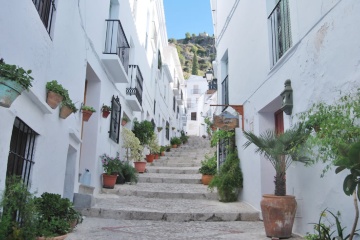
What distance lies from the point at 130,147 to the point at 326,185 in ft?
24.2

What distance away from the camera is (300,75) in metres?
4.99

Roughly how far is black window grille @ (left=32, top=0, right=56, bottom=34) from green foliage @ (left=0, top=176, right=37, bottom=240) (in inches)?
88.3

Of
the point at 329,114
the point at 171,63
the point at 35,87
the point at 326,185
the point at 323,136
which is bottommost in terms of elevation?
the point at 326,185

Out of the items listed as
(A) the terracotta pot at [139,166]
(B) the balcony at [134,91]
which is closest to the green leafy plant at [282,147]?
(B) the balcony at [134,91]

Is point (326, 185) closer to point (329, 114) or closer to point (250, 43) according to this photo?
point (329, 114)

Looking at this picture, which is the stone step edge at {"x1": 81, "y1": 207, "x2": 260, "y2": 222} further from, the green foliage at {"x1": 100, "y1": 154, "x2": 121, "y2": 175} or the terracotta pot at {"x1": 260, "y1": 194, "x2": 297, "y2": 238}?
the green foliage at {"x1": 100, "y1": 154, "x2": 121, "y2": 175}

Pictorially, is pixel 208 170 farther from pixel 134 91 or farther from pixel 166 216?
pixel 166 216

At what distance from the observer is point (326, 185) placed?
4215 millimetres

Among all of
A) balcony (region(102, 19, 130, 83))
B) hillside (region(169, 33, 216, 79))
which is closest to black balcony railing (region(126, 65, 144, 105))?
balcony (region(102, 19, 130, 83))

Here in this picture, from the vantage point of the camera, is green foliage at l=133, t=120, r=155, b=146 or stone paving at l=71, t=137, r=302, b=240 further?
green foliage at l=133, t=120, r=155, b=146

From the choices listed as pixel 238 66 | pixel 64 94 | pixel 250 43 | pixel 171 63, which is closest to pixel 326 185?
pixel 64 94

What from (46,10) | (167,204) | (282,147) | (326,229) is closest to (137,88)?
(167,204)

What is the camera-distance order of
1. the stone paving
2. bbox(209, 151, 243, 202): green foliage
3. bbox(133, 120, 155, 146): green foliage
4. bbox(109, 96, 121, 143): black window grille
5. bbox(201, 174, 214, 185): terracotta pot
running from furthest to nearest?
bbox(133, 120, 155, 146): green foliage < bbox(201, 174, 214, 185): terracotta pot < bbox(109, 96, 121, 143): black window grille < bbox(209, 151, 243, 202): green foliage < the stone paving

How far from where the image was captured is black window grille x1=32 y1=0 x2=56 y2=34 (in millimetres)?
4645
